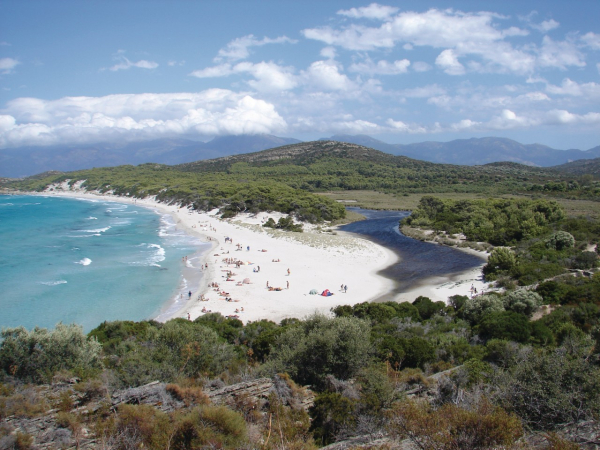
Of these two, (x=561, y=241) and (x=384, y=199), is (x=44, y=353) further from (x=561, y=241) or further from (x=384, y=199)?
(x=384, y=199)

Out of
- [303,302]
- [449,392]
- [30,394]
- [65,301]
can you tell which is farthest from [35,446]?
[65,301]

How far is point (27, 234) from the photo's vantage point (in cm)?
4666

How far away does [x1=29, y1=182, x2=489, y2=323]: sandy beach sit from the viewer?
2234 centimetres

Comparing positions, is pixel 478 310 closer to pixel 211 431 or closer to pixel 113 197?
pixel 211 431

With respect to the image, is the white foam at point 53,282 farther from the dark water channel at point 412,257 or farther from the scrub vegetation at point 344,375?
the dark water channel at point 412,257

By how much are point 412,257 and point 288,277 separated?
14.7m

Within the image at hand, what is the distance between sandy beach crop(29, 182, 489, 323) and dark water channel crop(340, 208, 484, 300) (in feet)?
3.32

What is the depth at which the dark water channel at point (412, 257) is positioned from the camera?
29453 mm

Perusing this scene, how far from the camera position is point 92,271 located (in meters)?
29.4

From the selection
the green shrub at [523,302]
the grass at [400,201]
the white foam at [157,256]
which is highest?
the grass at [400,201]

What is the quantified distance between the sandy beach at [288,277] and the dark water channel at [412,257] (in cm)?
101

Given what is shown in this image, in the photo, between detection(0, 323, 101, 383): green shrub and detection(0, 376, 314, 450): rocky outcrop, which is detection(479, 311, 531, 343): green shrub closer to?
detection(0, 376, 314, 450): rocky outcrop

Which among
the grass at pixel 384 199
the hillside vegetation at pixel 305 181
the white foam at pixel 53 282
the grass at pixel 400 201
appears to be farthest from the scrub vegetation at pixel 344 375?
the grass at pixel 384 199

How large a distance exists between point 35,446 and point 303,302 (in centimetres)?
1754
